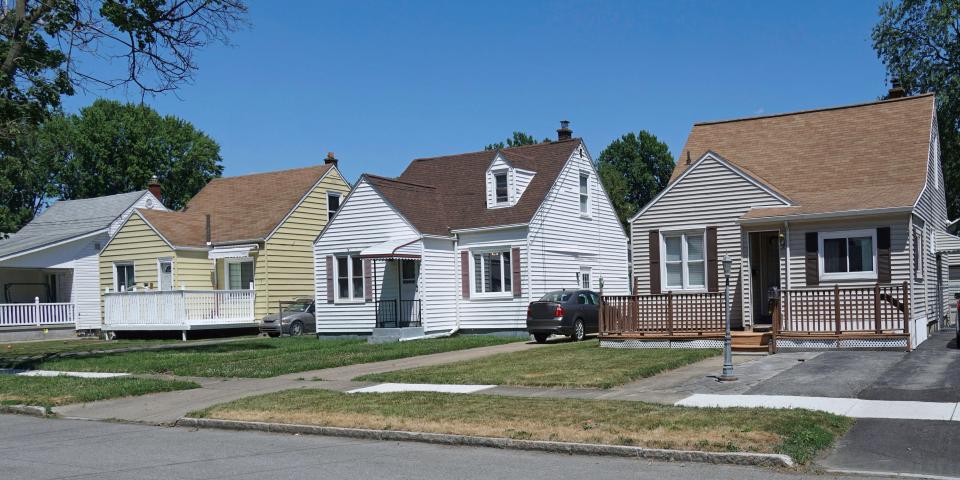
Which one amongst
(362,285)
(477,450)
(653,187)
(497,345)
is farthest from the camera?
(653,187)

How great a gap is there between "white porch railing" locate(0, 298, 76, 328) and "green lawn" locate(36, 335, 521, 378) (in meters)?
13.6

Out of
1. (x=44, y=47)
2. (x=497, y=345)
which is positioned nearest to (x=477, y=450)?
(x=497, y=345)

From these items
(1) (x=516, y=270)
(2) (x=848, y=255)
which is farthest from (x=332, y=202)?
(2) (x=848, y=255)

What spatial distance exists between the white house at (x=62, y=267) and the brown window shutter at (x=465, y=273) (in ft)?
58.0

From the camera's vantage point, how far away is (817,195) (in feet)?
75.6

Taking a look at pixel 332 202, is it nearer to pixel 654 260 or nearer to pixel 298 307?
pixel 298 307

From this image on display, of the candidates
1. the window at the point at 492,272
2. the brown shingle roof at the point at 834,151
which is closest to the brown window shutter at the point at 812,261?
the brown shingle roof at the point at 834,151

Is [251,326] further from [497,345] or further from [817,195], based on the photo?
[817,195]

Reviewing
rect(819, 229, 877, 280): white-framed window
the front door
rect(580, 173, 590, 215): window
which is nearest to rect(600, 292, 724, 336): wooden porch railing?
rect(819, 229, 877, 280): white-framed window

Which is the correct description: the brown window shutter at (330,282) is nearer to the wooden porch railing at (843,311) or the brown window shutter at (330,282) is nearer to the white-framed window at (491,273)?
the white-framed window at (491,273)

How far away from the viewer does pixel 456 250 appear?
30.3m

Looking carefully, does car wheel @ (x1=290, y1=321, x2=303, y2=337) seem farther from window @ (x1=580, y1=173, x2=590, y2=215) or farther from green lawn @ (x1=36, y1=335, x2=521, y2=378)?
window @ (x1=580, y1=173, x2=590, y2=215)

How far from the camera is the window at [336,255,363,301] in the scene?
1207 inches

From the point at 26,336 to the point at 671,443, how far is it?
34.0 m
